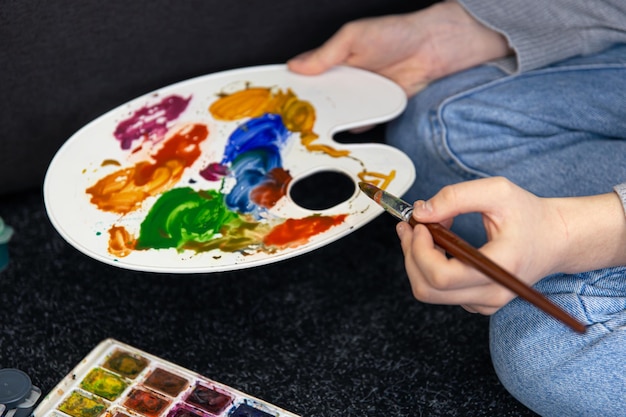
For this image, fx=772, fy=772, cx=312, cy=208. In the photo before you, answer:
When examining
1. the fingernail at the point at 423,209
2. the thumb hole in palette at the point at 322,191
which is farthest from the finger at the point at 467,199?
the thumb hole in palette at the point at 322,191

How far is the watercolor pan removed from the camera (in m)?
0.94

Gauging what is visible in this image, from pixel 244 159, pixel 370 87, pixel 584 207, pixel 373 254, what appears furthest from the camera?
pixel 373 254

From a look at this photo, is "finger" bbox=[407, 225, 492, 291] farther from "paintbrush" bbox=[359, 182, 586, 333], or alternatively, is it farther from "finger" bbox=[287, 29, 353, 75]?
"finger" bbox=[287, 29, 353, 75]

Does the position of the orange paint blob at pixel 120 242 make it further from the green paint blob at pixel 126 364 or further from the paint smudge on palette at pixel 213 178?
the green paint blob at pixel 126 364

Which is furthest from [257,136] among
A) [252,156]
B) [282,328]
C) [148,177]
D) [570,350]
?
[570,350]

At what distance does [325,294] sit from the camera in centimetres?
120

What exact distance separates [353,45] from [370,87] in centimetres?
8

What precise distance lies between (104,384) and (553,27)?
2.68 ft

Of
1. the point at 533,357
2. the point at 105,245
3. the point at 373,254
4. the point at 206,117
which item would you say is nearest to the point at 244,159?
the point at 206,117

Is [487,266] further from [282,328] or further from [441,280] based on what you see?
[282,328]

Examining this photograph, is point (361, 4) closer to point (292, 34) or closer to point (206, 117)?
point (292, 34)

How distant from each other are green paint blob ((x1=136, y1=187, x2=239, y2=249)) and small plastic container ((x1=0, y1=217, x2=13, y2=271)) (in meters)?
0.35

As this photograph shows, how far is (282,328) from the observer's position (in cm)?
114

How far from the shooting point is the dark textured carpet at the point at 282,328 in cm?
105
